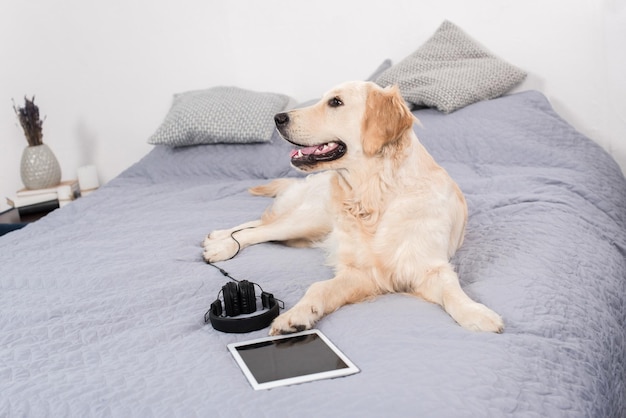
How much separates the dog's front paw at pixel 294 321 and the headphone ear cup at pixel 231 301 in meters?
0.10

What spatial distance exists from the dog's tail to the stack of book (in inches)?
54.4

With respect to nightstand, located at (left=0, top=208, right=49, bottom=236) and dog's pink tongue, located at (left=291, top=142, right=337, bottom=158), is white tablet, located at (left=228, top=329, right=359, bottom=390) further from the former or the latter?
nightstand, located at (left=0, top=208, right=49, bottom=236)

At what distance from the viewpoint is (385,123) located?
158 cm

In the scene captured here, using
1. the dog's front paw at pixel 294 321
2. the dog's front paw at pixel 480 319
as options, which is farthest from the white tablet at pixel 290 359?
the dog's front paw at pixel 480 319

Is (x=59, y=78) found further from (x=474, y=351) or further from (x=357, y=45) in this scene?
(x=474, y=351)

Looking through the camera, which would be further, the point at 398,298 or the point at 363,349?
the point at 398,298

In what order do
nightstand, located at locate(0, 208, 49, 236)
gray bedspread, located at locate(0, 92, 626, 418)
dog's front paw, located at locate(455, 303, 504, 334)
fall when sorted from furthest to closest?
nightstand, located at locate(0, 208, 49, 236) → dog's front paw, located at locate(455, 303, 504, 334) → gray bedspread, located at locate(0, 92, 626, 418)

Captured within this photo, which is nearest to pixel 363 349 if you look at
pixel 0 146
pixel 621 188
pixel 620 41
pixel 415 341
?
pixel 415 341

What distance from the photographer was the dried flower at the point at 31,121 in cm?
333

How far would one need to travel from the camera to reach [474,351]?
44.3 inches

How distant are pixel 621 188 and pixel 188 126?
6.25 feet

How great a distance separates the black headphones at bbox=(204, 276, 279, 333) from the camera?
130 centimetres

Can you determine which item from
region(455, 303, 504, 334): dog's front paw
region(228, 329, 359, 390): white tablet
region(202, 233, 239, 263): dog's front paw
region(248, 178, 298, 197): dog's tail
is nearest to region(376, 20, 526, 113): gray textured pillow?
region(248, 178, 298, 197): dog's tail

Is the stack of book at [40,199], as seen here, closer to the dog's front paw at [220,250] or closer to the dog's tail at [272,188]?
the dog's tail at [272,188]
